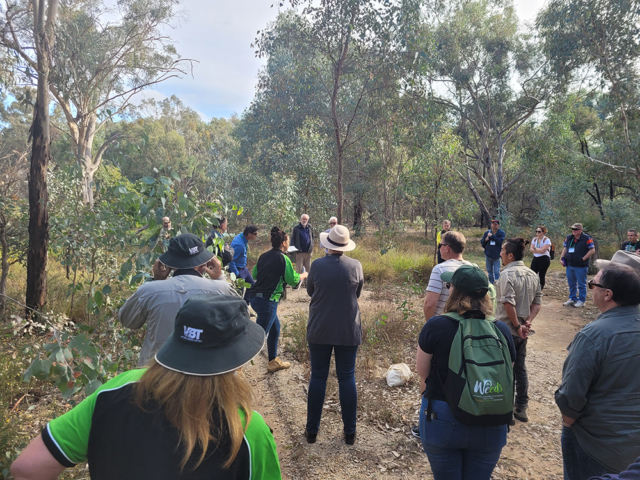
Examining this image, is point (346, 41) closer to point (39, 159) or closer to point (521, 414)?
point (39, 159)

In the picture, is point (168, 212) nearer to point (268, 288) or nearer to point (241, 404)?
point (268, 288)

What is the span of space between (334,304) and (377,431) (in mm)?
1464

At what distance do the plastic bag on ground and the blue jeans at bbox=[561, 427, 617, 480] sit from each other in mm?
2274

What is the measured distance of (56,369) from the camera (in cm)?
205

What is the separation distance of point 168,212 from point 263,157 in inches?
651

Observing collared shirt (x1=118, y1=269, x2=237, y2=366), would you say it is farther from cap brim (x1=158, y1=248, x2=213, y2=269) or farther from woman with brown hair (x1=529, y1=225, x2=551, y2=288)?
woman with brown hair (x1=529, y1=225, x2=551, y2=288)

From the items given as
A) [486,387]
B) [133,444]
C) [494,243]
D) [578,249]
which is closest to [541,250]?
[578,249]

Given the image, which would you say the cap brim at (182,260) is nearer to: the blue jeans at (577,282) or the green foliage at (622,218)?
the blue jeans at (577,282)

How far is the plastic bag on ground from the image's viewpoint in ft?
14.9

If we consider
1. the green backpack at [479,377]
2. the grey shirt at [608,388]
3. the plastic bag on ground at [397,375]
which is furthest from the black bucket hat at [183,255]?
the plastic bag on ground at [397,375]

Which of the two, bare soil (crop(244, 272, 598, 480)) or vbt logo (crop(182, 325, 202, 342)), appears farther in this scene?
bare soil (crop(244, 272, 598, 480))

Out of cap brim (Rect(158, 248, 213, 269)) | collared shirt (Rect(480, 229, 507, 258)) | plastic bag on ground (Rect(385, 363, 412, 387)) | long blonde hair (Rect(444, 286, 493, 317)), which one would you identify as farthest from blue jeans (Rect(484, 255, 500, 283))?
cap brim (Rect(158, 248, 213, 269))

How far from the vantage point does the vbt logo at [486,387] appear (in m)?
1.89

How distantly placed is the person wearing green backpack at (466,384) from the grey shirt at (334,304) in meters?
1.17
